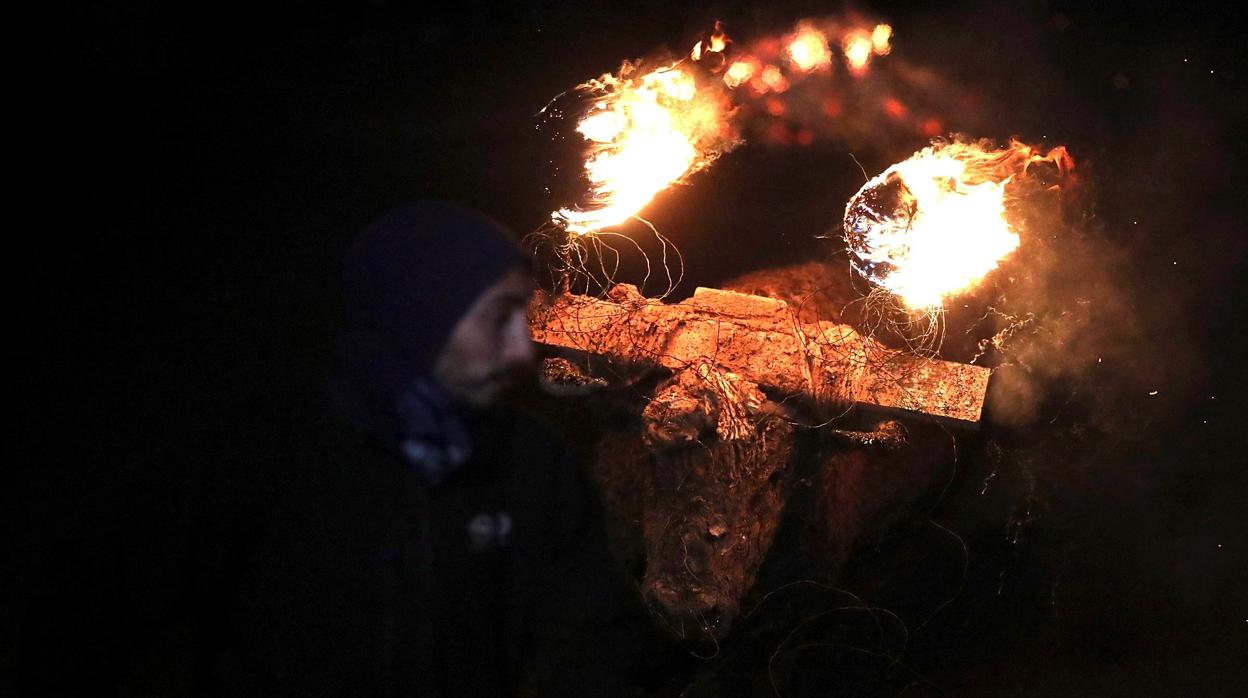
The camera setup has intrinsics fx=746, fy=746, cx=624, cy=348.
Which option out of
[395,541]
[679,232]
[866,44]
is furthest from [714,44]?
[395,541]

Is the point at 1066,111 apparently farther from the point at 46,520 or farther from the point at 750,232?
the point at 46,520

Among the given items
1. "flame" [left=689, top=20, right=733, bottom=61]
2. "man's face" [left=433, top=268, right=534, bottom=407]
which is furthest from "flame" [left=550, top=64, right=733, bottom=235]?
"man's face" [left=433, top=268, right=534, bottom=407]

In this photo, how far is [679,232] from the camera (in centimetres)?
374

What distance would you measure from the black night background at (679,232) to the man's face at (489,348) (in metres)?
0.57

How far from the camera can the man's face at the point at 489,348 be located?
11.1ft

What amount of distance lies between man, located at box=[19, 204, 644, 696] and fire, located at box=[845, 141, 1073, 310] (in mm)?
1639

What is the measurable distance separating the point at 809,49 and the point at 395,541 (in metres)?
3.13

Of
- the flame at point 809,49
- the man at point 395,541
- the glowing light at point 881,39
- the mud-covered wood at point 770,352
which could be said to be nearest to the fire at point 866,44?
the glowing light at point 881,39

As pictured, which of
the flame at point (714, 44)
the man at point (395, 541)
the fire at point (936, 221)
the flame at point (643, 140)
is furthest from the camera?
the flame at point (714, 44)

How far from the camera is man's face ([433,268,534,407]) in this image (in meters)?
3.38

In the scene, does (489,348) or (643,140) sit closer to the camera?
(489,348)

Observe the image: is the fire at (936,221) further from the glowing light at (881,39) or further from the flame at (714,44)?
the flame at (714,44)

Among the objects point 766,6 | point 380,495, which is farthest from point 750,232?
point 380,495

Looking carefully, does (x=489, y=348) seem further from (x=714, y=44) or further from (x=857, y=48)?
(x=857, y=48)
